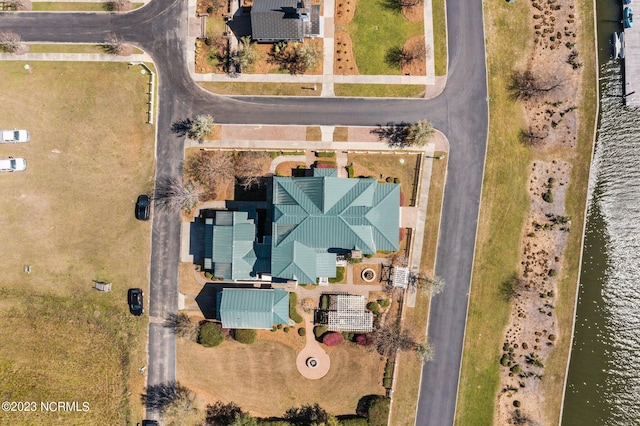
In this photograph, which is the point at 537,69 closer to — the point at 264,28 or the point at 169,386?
the point at 264,28

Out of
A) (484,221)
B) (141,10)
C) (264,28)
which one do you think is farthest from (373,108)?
(141,10)

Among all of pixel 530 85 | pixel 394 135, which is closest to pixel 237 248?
pixel 394 135

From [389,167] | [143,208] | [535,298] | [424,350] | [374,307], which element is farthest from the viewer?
[389,167]

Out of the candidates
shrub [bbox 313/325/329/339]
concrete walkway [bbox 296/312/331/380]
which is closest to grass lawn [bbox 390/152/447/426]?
concrete walkway [bbox 296/312/331/380]

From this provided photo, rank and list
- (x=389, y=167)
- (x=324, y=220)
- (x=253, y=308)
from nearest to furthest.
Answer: (x=324, y=220) → (x=253, y=308) → (x=389, y=167)

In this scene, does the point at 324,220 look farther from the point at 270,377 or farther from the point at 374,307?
the point at 270,377

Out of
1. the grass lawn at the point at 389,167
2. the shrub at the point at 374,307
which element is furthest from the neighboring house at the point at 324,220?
the shrub at the point at 374,307
